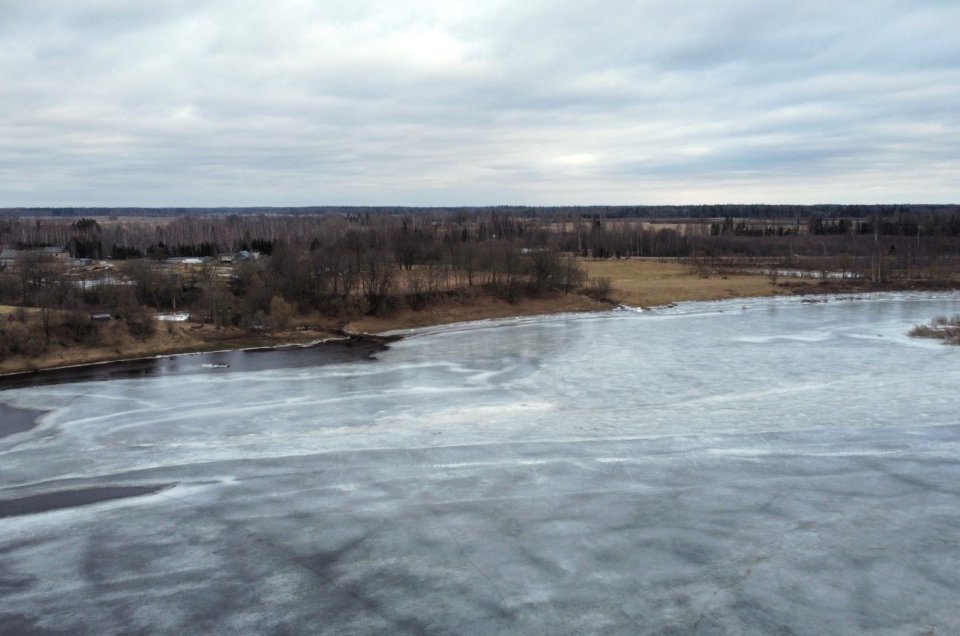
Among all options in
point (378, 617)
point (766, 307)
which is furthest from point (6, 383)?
point (766, 307)

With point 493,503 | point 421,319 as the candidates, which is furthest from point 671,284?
point 493,503

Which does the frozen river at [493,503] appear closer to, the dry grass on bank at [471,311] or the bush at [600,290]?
the dry grass on bank at [471,311]

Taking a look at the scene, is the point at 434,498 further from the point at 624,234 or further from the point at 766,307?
the point at 624,234

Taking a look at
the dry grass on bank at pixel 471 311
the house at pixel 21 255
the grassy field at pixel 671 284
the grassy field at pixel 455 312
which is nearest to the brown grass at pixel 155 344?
the grassy field at pixel 455 312

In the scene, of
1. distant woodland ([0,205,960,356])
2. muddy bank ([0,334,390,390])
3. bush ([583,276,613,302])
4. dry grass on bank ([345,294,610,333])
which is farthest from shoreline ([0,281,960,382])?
distant woodland ([0,205,960,356])

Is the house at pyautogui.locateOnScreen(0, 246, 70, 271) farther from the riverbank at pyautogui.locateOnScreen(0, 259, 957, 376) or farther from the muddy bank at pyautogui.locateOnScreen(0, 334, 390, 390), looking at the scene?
the muddy bank at pyautogui.locateOnScreen(0, 334, 390, 390)
